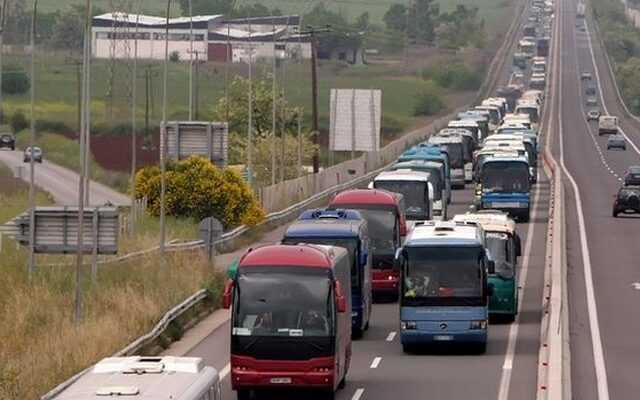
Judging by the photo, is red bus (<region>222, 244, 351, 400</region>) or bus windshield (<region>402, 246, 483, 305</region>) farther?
bus windshield (<region>402, 246, 483, 305</region>)

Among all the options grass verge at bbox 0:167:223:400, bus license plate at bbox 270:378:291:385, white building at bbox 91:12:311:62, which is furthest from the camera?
white building at bbox 91:12:311:62

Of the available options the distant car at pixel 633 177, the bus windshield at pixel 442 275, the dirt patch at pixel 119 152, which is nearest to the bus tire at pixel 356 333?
the bus windshield at pixel 442 275

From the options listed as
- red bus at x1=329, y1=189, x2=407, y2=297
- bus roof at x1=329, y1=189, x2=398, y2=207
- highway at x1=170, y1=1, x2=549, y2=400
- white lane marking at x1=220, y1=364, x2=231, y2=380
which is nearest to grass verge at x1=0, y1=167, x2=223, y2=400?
highway at x1=170, y1=1, x2=549, y2=400

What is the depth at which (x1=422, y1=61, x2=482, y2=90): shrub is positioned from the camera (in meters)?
194

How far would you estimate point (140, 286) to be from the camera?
135 feet

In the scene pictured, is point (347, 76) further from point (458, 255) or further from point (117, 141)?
point (458, 255)

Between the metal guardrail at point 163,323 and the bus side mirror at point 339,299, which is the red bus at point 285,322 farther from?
the metal guardrail at point 163,323

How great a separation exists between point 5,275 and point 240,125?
6834 cm

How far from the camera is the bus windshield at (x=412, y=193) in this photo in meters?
57.8

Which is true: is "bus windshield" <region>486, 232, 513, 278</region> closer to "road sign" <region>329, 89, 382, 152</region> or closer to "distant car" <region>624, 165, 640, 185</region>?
"distant car" <region>624, 165, 640, 185</region>

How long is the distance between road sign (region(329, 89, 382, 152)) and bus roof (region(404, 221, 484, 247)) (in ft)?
188

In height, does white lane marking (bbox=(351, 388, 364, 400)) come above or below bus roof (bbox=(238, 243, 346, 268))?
below

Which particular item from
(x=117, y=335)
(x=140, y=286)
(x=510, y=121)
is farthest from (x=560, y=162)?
(x=117, y=335)

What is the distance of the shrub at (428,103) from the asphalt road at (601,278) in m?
41.2
